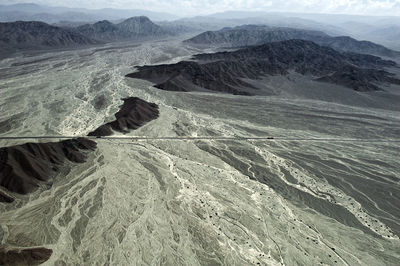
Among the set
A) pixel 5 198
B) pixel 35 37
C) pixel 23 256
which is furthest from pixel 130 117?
pixel 35 37

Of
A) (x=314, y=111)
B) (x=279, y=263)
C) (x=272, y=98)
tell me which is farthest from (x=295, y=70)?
(x=279, y=263)

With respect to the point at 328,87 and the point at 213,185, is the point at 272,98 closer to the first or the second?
the point at 328,87

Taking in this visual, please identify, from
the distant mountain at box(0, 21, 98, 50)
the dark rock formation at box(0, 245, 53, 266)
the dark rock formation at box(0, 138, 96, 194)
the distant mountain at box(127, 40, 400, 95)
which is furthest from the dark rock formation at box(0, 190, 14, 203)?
the distant mountain at box(0, 21, 98, 50)

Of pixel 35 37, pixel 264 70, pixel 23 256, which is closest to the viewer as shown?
pixel 23 256

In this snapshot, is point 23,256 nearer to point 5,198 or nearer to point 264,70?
point 5,198

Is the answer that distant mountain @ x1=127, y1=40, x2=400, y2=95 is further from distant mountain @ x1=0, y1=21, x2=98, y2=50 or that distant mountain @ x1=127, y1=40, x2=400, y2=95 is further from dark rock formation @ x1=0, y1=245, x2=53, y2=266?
distant mountain @ x1=0, y1=21, x2=98, y2=50
